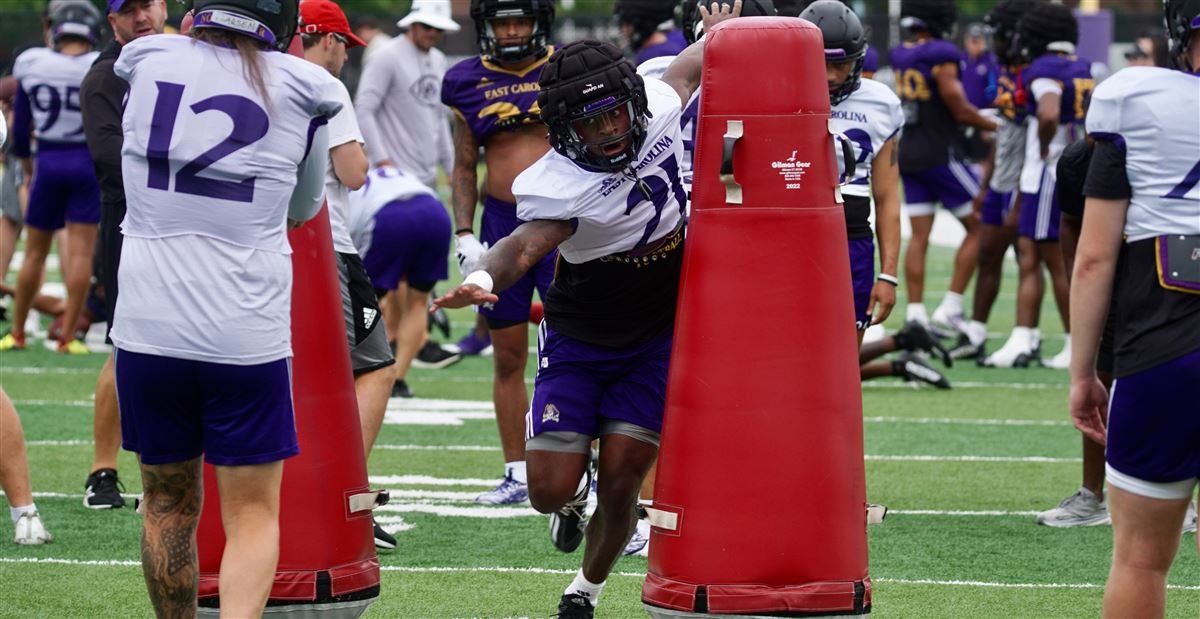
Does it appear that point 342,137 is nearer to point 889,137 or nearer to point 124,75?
point 124,75

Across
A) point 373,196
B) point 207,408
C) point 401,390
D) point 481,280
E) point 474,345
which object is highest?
point 481,280

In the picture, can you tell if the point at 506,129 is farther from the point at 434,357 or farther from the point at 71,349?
the point at 71,349

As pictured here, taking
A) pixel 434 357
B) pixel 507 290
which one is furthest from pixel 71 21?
pixel 507 290

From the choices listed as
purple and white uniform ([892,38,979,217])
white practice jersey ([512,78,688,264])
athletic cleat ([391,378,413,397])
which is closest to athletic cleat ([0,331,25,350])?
athletic cleat ([391,378,413,397])

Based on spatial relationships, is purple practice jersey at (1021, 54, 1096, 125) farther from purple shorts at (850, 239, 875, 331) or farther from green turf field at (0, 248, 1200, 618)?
purple shorts at (850, 239, 875, 331)

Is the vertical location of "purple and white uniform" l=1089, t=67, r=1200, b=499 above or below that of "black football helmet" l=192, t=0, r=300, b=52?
below

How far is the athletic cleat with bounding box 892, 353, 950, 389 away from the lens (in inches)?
404

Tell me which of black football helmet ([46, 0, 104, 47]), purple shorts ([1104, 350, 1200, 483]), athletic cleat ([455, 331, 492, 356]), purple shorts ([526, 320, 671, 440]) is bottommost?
athletic cleat ([455, 331, 492, 356])

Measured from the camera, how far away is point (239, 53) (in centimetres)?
421

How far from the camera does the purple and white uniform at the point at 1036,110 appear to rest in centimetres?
1090

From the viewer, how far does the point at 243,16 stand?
417cm

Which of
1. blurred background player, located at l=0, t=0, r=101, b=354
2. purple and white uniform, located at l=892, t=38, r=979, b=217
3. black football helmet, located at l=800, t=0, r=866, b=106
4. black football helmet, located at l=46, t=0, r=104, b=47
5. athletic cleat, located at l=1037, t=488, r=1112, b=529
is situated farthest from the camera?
purple and white uniform, located at l=892, t=38, r=979, b=217

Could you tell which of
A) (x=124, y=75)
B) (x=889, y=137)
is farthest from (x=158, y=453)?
(x=889, y=137)

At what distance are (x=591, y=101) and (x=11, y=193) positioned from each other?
8940mm
